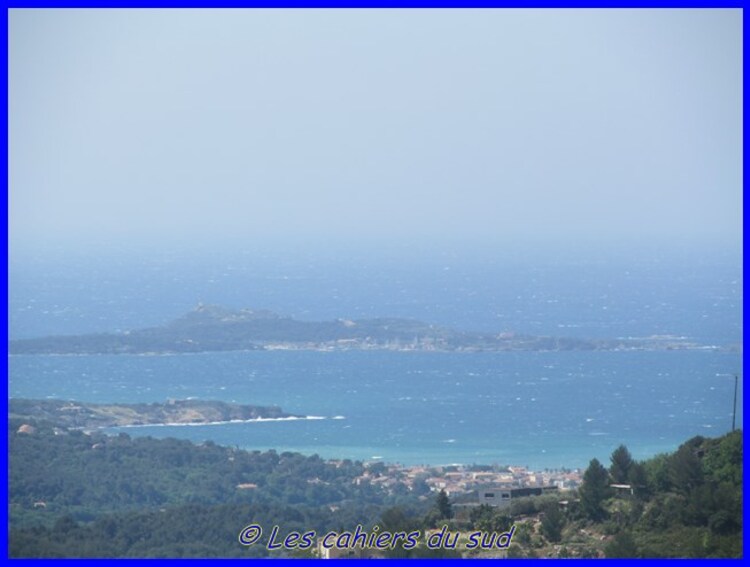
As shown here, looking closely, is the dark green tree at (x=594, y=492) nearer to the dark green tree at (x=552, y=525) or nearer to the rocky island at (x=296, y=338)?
the dark green tree at (x=552, y=525)

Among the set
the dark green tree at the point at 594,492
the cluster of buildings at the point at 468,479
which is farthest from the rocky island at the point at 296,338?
the dark green tree at the point at 594,492

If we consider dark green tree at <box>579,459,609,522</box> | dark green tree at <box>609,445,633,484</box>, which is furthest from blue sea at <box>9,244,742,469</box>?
dark green tree at <box>579,459,609,522</box>

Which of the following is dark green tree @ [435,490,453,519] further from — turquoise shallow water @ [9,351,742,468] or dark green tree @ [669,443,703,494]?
dark green tree @ [669,443,703,494]

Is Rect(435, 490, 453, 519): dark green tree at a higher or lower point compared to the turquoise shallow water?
lower

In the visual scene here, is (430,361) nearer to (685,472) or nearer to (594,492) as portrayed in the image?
(594,492)

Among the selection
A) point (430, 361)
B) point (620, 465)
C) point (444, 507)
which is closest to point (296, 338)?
point (430, 361)

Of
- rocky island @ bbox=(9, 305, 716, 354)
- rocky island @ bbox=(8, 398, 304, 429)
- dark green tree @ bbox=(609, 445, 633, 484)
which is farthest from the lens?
rocky island @ bbox=(9, 305, 716, 354)

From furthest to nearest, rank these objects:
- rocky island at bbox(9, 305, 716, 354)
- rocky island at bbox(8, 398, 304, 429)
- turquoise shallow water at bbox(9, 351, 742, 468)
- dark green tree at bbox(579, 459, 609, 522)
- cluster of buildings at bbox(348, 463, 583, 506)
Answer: rocky island at bbox(9, 305, 716, 354) < rocky island at bbox(8, 398, 304, 429) < turquoise shallow water at bbox(9, 351, 742, 468) < cluster of buildings at bbox(348, 463, 583, 506) < dark green tree at bbox(579, 459, 609, 522)
